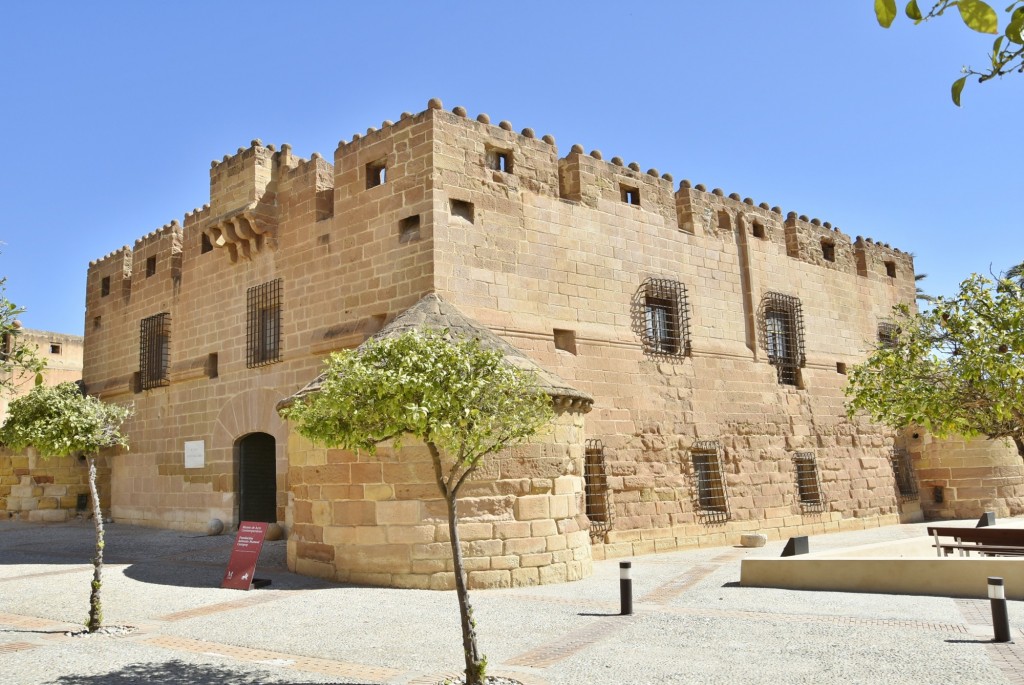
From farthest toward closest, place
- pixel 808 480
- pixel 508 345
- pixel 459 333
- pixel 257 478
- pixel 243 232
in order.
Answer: pixel 808 480 < pixel 257 478 < pixel 243 232 < pixel 508 345 < pixel 459 333

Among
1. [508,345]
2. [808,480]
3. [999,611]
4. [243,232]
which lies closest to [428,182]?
[508,345]

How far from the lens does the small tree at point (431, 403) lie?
640 cm

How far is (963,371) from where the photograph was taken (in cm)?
1079

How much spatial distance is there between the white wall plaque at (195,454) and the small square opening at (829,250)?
51.6 ft

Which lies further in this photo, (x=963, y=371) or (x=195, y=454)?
(x=195, y=454)

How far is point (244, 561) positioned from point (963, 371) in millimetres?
9624

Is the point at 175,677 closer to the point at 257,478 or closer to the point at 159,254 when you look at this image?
the point at 257,478

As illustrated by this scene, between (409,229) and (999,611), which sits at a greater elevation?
(409,229)

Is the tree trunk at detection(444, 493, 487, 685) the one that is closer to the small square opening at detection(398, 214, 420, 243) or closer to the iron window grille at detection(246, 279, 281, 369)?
the small square opening at detection(398, 214, 420, 243)

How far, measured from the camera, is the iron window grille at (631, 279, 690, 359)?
16172 mm

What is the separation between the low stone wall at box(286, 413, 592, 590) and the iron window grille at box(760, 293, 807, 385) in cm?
909

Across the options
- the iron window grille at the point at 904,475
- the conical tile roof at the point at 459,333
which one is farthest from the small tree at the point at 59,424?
the iron window grille at the point at 904,475

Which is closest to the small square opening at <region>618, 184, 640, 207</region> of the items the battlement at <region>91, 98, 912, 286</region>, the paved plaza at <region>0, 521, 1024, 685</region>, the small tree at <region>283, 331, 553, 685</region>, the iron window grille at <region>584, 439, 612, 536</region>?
the battlement at <region>91, 98, 912, 286</region>

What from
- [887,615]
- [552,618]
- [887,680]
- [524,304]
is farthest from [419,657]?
[524,304]
